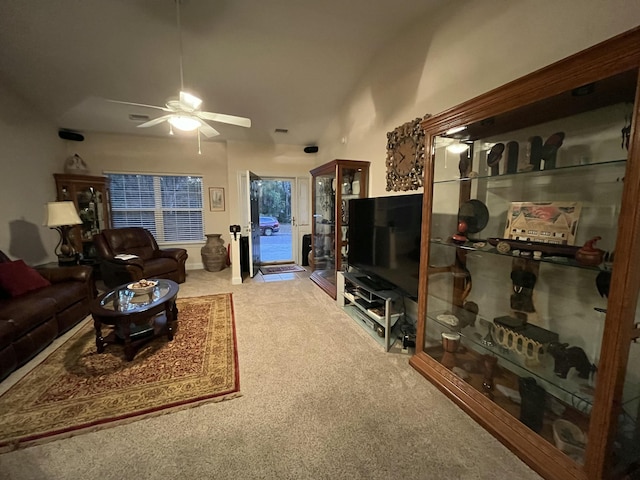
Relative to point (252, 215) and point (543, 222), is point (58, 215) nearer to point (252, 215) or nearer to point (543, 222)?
point (252, 215)

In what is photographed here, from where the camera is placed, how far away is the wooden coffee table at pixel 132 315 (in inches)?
87.2

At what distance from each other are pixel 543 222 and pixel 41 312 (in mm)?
3965

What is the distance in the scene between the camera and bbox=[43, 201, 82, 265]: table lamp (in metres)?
3.42

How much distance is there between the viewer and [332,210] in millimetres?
4270

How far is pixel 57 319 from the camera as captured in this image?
8.68ft

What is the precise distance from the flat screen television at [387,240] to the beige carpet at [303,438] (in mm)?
812

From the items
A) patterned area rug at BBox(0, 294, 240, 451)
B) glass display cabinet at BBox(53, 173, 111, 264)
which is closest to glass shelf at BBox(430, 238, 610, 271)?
patterned area rug at BBox(0, 294, 240, 451)

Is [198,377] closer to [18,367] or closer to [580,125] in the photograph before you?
[18,367]

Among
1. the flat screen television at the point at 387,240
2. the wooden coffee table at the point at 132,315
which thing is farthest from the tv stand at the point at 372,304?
the wooden coffee table at the point at 132,315

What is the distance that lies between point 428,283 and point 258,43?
3.16 m

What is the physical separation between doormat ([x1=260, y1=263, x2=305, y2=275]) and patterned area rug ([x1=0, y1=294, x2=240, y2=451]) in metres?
2.61

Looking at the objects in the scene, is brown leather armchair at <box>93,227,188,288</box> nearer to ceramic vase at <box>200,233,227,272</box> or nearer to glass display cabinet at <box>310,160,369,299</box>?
ceramic vase at <box>200,233,227,272</box>

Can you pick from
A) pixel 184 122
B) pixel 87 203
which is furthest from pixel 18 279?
pixel 87 203

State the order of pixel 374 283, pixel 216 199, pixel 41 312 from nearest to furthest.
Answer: pixel 41 312, pixel 374 283, pixel 216 199
